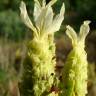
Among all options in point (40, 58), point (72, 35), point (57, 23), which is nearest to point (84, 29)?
point (72, 35)

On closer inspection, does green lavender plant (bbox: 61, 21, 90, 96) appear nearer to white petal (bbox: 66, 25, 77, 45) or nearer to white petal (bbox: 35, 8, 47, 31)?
white petal (bbox: 66, 25, 77, 45)

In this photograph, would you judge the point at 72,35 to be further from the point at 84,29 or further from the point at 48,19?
the point at 48,19

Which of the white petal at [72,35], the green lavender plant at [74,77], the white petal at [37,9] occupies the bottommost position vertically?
the green lavender plant at [74,77]

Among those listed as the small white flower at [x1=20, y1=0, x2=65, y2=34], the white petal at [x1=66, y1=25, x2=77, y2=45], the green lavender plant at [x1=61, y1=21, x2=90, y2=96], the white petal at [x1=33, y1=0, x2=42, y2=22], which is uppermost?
the white petal at [x1=33, y1=0, x2=42, y2=22]

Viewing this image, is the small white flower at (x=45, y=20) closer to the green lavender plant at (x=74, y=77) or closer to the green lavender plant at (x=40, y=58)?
the green lavender plant at (x=40, y=58)

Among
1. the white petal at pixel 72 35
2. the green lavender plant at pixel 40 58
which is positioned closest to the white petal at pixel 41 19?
the green lavender plant at pixel 40 58

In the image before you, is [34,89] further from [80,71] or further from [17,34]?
[17,34]

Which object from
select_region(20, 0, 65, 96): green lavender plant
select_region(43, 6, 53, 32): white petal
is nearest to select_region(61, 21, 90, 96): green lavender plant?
select_region(20, 0, 65, 96): green lavender plant

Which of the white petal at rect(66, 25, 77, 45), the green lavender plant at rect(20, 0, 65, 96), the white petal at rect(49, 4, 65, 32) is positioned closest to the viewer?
the green lavender plant at rect(20, 0, 65, 96)
